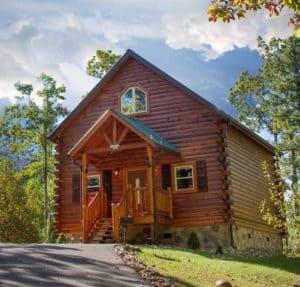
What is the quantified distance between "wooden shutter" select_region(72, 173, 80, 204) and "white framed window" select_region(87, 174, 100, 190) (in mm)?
568

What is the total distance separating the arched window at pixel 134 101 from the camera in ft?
86.4

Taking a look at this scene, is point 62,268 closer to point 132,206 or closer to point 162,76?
point 132,206

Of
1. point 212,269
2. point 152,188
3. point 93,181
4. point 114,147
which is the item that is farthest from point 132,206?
point 212,269

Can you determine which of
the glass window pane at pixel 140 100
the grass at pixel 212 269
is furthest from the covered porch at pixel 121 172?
the grass at pixel 212 269

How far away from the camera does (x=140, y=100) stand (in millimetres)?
26531

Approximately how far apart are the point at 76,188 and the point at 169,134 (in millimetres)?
5245

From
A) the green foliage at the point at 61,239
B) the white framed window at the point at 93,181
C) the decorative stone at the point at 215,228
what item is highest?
the white framed window at the point at 93,181

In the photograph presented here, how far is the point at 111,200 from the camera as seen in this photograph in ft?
84.9

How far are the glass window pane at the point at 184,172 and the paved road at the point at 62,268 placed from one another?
309 inches

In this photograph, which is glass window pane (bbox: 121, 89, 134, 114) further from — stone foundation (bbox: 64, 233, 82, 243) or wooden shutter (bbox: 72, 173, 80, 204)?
stone foundation (bbox: 64, 233, 82, 243)

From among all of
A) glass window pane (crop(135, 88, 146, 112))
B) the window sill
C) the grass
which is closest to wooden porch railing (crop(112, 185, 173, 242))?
the window sill

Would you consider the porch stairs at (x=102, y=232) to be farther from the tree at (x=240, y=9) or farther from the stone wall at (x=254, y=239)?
the tree at (x=240, y=9)

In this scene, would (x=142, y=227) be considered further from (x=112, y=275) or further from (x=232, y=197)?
(x=112, y=275)

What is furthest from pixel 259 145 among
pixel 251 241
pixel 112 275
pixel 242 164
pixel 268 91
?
pixel 112 275
